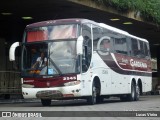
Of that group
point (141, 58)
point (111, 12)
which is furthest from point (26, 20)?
point (141, 58)

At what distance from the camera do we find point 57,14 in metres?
29.9

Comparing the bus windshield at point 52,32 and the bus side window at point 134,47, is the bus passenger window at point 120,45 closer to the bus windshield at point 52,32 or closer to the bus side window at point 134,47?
the bus side window at point 134,47

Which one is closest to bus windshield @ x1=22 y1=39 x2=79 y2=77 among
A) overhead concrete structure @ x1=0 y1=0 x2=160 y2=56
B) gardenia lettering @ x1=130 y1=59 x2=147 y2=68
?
overhead concrete structure @ x1=0 y1=0 x2=160 y2=56

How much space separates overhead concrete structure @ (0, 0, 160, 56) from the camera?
26047mm

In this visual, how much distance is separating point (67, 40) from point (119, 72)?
5126 mm

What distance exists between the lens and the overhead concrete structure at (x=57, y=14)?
26047 millimetres

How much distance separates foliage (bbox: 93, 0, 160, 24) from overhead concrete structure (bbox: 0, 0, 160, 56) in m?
0.34

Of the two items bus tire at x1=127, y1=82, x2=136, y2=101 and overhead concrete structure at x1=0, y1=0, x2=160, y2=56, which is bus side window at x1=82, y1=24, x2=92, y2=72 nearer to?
overhead concrete structure at x1=0, y1=0, x2=160, y2=56

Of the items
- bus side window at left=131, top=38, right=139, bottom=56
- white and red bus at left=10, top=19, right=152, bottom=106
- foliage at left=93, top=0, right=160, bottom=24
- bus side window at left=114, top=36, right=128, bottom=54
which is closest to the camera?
white and red bus at left=10, top=19, right=152, bottom=106

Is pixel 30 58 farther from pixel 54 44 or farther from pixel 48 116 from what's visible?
pixel 48 116

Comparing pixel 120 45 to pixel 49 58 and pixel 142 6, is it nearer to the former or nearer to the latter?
pixel 49 58

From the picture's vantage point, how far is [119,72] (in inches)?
952

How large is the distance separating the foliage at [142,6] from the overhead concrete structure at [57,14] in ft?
1.11

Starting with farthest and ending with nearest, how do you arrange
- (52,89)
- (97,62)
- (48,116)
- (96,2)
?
1. (96,2)
2. (97,62)
3. (52,89)
4. (48,116)
